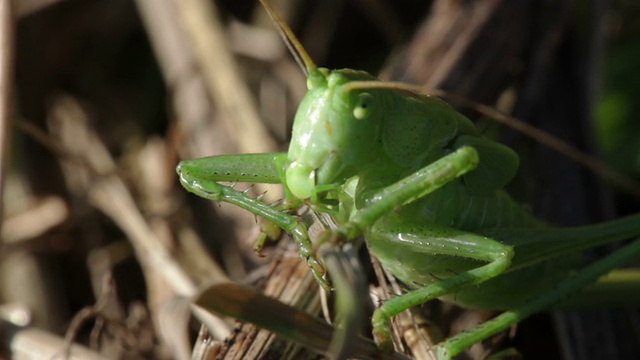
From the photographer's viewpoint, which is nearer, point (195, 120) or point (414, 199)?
point (414, 199)

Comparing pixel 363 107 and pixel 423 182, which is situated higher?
pixel 363 107

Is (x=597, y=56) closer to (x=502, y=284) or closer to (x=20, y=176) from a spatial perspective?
(x=502, y=284)

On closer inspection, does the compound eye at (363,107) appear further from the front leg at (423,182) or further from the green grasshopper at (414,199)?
the front leg at (423,182)

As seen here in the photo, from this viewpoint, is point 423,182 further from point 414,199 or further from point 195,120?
point 195,120

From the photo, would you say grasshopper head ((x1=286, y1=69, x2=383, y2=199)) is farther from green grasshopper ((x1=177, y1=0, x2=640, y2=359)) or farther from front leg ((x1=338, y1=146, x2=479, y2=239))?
front leg ((x1=338, y1=146, x2=479, y2=239))

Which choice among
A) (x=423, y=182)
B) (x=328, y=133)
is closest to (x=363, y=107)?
(x=328, y=133)

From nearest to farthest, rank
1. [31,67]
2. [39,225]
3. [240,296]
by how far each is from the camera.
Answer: [240,296], [39,225], [31,67]

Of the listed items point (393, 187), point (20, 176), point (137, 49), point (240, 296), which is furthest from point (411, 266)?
point (137, 49)
